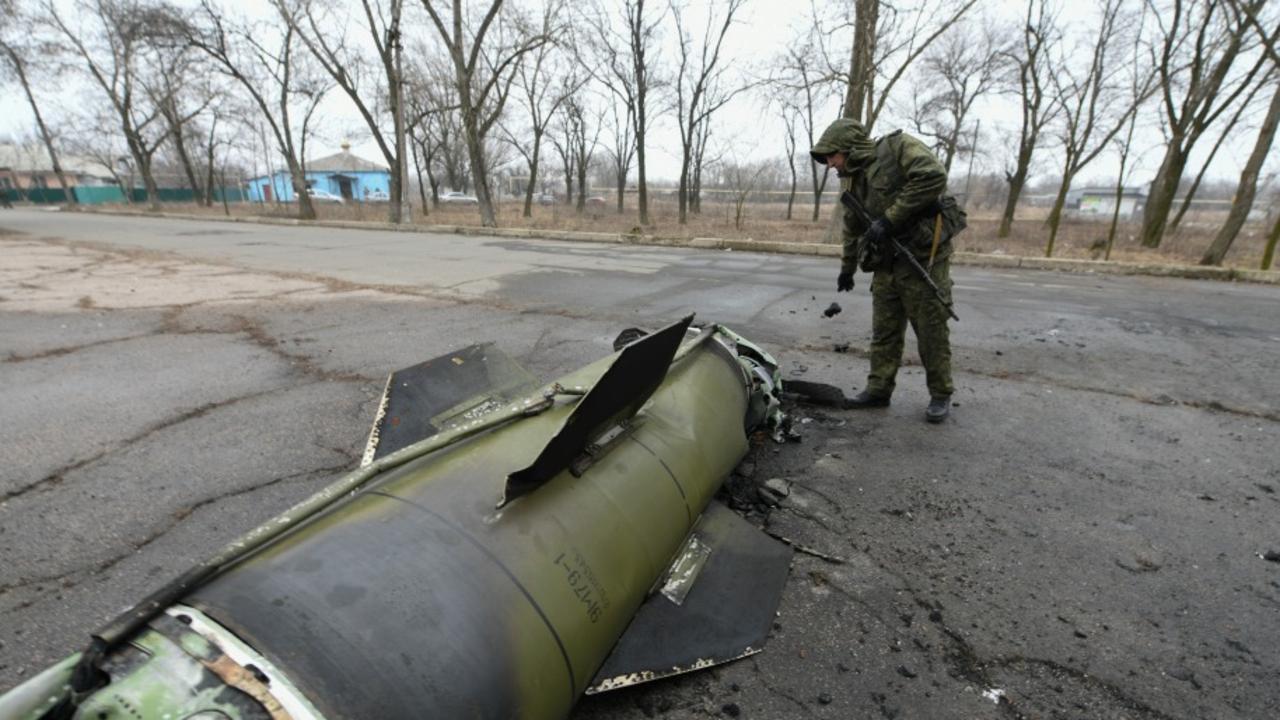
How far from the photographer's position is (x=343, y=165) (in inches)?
2813

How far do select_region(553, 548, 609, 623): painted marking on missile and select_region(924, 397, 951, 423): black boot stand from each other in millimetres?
2886

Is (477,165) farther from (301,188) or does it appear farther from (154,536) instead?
(154,536)

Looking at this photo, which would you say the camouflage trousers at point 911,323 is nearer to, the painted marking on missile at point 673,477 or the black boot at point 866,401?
the black boot at point 866,401

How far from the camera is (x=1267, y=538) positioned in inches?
96.9

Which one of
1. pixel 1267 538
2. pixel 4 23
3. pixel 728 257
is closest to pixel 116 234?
pixel 4 23

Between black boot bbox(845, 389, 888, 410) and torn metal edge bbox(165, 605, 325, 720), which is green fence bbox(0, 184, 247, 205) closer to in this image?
black boot bbox(845, 389, 888, 410)

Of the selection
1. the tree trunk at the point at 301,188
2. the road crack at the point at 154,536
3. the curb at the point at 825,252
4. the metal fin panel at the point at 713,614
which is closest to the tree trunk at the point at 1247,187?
the curb at the point at 825,252

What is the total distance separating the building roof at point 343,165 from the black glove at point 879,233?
76.7m

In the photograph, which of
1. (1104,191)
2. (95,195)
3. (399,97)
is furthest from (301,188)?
(1104,191)

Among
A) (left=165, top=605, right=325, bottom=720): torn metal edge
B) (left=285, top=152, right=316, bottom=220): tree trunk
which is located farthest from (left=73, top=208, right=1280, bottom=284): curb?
(left=165, top=605, right=325, bottom=720): torn metal edge

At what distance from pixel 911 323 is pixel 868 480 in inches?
44.8

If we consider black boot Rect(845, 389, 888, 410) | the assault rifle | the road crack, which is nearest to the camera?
the road crack

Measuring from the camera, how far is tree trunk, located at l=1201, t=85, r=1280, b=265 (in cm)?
1059

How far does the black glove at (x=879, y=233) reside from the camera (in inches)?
135
